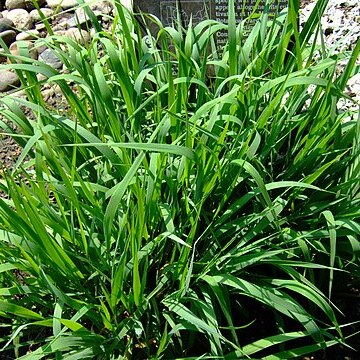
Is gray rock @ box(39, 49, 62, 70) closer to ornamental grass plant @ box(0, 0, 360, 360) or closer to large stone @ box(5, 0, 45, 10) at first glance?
large stone @ box(5, 0, 45, 10)

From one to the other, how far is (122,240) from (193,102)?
75cm

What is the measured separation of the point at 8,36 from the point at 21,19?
0.16 m

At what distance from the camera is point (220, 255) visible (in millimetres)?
1676

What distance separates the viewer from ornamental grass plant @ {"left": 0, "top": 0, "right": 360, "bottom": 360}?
1.51 meters

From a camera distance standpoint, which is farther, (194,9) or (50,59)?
(50,59)

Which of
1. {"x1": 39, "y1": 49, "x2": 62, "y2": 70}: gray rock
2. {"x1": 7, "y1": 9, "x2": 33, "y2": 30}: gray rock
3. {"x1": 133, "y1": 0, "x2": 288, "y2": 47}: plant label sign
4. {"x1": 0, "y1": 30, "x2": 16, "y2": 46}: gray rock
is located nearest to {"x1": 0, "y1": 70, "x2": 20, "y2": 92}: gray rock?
{"x1": 39, "y1": 49, "x2": 62, "y2": 70}: gray rock

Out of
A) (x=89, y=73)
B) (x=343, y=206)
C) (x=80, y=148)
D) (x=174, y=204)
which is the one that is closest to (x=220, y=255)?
(x=174, y=204)

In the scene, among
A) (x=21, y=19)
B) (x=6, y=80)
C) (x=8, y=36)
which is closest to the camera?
(x=6, y=80)

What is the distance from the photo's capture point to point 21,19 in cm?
348

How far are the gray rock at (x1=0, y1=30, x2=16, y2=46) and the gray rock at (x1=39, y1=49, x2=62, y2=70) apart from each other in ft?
0.87

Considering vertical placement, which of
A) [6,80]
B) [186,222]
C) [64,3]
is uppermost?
[186,222]

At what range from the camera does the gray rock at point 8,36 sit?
3.36m

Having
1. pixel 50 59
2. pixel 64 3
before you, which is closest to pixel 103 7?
pixel 64 3

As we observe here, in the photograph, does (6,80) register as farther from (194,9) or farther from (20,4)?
(194,9)
